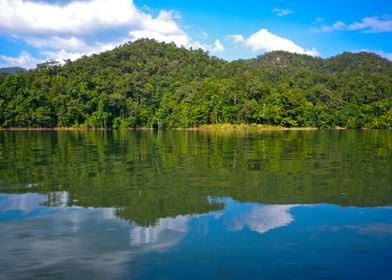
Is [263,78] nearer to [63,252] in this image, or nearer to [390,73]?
[390,73]

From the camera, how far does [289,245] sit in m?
9.41

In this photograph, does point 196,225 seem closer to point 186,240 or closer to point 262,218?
point 186,240

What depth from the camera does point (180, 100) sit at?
13062cm

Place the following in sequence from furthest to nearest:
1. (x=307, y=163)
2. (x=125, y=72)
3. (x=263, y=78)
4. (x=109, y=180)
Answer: (x=125, y=72) → (x=263, y=78) → (x=307, y=163) → (x=109, y=180)

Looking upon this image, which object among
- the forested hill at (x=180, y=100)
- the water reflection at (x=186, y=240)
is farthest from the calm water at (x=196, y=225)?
the forested hill at (x=180, y=100)

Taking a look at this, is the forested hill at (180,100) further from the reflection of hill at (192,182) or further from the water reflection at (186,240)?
the water reflection at (186,240)

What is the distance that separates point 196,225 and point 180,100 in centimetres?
12073

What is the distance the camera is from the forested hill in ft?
376

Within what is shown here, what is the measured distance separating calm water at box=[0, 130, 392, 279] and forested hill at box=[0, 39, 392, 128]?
96173mm

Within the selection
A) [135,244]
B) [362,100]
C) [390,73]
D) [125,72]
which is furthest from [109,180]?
[390,73]

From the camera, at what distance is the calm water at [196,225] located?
812 centimetres

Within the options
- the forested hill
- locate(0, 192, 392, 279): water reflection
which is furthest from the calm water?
the forested hill

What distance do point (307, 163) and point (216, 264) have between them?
1752cm

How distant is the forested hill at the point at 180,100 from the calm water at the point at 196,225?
96.2m
